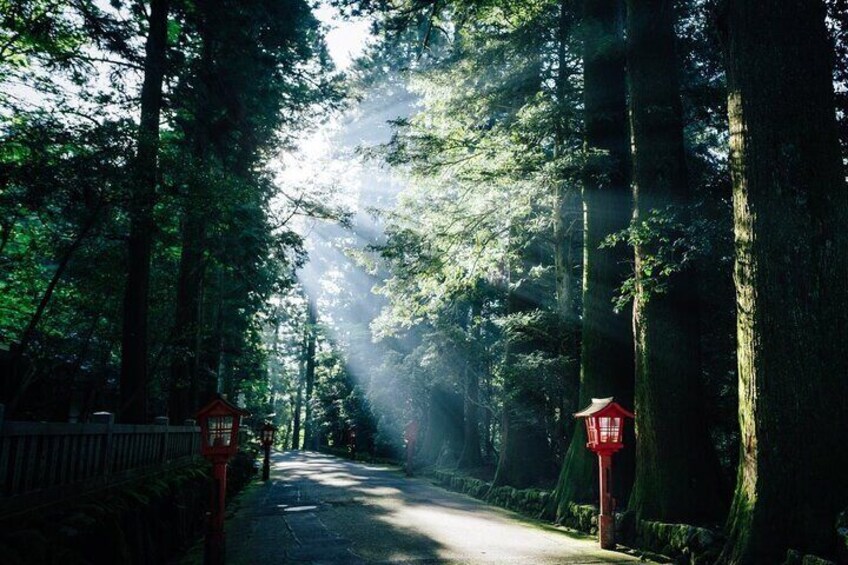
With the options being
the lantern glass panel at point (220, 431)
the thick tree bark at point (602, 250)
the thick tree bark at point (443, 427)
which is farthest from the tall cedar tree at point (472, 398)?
the lantern glass panel at point (220, 431)

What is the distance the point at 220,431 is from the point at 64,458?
2676 millimetres

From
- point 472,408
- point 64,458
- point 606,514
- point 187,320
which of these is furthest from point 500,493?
point 64,458

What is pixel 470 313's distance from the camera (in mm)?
21000

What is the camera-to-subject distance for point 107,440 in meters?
6.00

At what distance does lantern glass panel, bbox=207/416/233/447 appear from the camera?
742cm

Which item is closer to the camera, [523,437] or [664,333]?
[664,333]

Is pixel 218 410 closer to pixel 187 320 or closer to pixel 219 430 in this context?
pixel 219 430

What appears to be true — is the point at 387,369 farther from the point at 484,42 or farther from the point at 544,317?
the point at 484,42

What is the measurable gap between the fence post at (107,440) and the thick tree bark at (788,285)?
6628 mm

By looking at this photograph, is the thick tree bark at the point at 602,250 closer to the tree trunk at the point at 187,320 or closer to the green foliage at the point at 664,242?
the green foliage at the point at 664,242

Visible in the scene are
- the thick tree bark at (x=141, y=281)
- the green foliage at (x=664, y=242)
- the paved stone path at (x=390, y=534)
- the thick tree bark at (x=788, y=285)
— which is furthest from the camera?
the thick tree bark at (x=141, y=281)

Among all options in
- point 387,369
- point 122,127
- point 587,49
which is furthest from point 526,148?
point 387,369

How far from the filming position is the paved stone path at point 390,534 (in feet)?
22.0

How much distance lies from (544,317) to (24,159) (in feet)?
30.7
